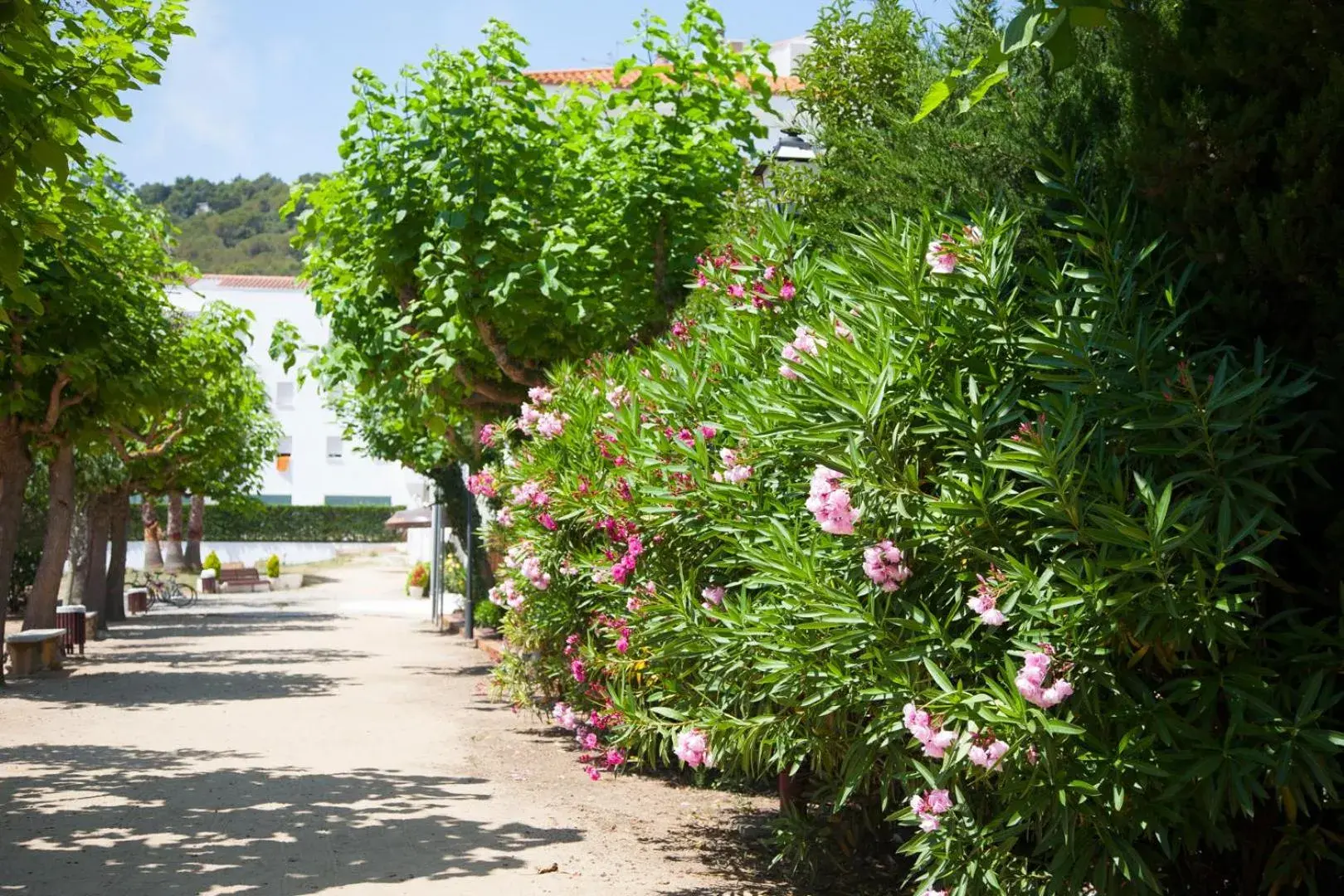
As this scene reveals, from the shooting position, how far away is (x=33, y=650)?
710 inches

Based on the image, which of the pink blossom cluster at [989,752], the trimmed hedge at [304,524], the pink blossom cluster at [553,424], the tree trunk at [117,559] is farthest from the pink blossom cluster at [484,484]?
the trimmed hedge at [304,524]

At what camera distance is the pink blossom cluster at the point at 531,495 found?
9.01 meters

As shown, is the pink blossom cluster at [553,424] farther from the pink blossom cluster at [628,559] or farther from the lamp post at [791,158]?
the lamp post at [791,158]

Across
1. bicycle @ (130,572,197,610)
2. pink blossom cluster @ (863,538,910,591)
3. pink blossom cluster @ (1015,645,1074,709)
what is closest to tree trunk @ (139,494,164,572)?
bicycle @ (130,572,197,610)

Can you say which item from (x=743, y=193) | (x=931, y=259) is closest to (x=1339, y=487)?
(x=931, y=259)

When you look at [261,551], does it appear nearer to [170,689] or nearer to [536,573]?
[170,689]

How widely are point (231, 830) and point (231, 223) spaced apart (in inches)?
5006

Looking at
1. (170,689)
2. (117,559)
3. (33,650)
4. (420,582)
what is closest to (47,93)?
(170,689)

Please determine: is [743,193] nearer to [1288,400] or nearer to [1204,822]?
[1288,400]

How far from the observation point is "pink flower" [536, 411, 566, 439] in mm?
9117

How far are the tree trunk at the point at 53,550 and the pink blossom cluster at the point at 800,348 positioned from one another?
53.3 ft

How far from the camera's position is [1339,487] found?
4375mm

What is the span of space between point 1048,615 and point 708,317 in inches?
164

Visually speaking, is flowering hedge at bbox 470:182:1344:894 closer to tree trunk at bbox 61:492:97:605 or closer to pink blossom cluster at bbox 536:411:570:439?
pink blossom cluster at bbox 536:411:570:439
